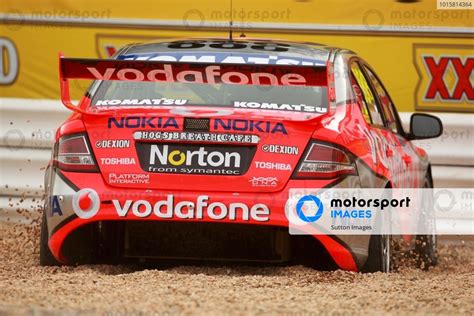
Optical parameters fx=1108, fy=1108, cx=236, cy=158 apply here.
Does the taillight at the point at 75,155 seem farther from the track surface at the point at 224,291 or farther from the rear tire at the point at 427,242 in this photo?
the rear tire at the point at 427,242

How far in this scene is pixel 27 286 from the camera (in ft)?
16.9

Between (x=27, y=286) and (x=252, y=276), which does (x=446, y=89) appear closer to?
(x=252, y=276)

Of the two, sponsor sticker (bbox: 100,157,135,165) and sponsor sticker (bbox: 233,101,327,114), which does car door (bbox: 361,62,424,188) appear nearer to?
sponsor sticker (bbox: 233,101,327,114)

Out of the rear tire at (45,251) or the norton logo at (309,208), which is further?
the rear tire at (45,251)

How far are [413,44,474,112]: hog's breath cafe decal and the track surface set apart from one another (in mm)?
3581

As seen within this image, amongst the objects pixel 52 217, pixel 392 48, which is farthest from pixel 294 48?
pixel 392 48

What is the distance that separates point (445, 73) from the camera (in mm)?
9289

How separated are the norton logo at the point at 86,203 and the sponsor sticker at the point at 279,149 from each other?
0.86m

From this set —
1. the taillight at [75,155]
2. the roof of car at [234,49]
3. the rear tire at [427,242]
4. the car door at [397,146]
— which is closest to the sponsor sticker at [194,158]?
the taillight at [75,155]

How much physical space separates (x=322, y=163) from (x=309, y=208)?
23 cm

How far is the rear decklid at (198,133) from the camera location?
5371 millimetres

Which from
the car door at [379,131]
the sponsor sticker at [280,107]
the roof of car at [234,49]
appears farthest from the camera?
the roof of car at [234,49]

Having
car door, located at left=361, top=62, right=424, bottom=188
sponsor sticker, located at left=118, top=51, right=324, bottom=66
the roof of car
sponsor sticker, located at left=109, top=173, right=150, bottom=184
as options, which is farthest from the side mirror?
sponsor sticker, located at left=109, top=173, right=150, bottom=184

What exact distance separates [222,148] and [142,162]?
1.31 ft
